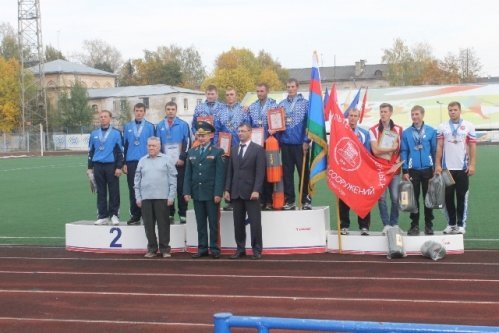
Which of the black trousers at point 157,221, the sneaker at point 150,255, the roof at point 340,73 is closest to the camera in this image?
the black trousers at point 157,221

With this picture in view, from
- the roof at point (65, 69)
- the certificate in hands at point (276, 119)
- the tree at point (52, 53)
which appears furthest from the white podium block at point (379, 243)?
the tree at point (52, 53)

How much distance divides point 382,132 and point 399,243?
166 centimetres

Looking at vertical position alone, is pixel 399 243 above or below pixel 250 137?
below

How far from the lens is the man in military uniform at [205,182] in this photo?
10.3m

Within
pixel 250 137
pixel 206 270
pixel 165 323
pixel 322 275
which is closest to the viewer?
pixel 165 323

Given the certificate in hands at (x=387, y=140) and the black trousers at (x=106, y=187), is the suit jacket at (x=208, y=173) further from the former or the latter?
the certificate in hands at (x=387, y=140)

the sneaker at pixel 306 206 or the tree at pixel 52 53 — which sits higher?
the tree at pixel 52 53

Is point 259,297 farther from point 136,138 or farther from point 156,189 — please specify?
point 136,138

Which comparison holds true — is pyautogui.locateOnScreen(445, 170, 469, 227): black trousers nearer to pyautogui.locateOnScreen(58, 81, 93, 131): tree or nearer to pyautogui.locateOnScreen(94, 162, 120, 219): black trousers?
pyautogui.locateOnScreen(94, 162, 120, 219): black trousers

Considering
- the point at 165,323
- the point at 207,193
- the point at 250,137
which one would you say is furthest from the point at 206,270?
the point at 165,323

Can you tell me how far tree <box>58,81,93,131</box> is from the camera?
63.8 metres

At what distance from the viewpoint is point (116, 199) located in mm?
11586

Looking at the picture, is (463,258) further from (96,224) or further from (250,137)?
(96,224)

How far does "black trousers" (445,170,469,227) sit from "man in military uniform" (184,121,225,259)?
11.1 ft
